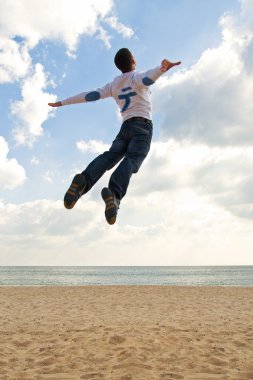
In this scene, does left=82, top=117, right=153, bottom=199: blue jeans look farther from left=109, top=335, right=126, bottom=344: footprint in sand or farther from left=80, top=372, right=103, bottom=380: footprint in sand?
left=109, top=335, right=126, bottom=344: footprint in sand

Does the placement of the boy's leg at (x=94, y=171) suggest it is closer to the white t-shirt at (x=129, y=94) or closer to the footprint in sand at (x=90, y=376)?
the white t-shirt at (x=129, y=94)

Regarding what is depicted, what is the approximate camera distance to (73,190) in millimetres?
4441

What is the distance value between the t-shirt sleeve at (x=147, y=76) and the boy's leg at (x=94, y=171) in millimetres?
734

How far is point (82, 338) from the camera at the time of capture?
10.6 metres

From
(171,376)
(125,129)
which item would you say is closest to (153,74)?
(125,129)

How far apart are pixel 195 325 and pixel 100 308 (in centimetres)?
712

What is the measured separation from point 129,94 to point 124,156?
2.63 ft

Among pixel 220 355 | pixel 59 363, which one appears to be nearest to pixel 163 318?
pixel 220 355

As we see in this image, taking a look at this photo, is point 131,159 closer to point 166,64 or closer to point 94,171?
point 94,171

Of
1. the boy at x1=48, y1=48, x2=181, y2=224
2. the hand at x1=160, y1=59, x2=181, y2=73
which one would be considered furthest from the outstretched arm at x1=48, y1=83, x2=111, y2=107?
the hand at x1=160, y1=59, x2=181, y2=73

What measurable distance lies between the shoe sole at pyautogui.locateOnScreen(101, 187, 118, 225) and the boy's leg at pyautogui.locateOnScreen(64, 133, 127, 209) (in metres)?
0.34

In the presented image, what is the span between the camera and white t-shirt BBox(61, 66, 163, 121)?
4711mm

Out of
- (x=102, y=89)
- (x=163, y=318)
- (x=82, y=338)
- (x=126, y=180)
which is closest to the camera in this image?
(x=126, y=180)

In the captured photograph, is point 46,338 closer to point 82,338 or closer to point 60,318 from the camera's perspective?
point 82,338
